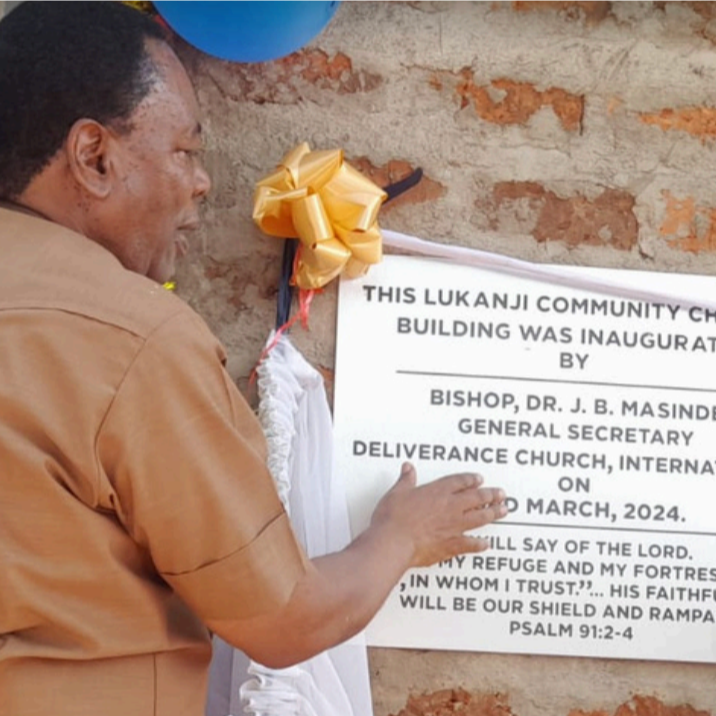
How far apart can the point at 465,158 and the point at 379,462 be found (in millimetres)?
Answer: 484

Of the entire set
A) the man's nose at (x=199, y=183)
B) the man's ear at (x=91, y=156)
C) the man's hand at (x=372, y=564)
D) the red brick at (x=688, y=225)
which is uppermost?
the red brick at (x=688, y=225)

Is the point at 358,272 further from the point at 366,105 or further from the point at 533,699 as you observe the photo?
the point at 533,699

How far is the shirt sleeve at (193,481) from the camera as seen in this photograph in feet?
4.25

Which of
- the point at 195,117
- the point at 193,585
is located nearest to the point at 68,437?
the point at 193,585

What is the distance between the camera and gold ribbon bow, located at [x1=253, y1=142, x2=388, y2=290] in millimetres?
1846

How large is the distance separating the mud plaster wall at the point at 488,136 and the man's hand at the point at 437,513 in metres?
0.24

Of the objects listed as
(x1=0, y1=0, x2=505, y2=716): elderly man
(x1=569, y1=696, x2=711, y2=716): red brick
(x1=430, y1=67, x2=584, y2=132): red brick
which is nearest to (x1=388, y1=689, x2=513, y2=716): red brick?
(x1=569, y1=696, x2=711, y2=716): red brick

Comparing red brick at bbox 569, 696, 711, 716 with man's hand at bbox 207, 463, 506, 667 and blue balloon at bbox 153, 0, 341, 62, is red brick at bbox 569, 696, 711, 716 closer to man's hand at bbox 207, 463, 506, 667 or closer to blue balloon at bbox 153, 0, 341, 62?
man's hand at bbox 207, 463, 506, 667

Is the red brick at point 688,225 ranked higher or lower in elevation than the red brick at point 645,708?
higher

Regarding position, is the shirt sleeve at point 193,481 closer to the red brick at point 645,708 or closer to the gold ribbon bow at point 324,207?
the gold ribbon bow at point 324,207

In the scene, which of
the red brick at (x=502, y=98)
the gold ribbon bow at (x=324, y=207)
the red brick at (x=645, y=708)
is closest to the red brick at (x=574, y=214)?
the red brick at (x=502, y=98)

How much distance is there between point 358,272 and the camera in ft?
6.35

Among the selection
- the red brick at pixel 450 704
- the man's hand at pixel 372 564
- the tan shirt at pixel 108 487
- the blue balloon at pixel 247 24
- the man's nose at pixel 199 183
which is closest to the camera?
the tan shirt at pixel 108 487

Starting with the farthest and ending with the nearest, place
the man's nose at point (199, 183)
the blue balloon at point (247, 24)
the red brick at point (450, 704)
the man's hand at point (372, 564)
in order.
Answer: the red brick at point (450, 704)
the blue balloon at point (247, 24)
the man's nose at point (199, 183)
the man's hand at point (372, 564)
